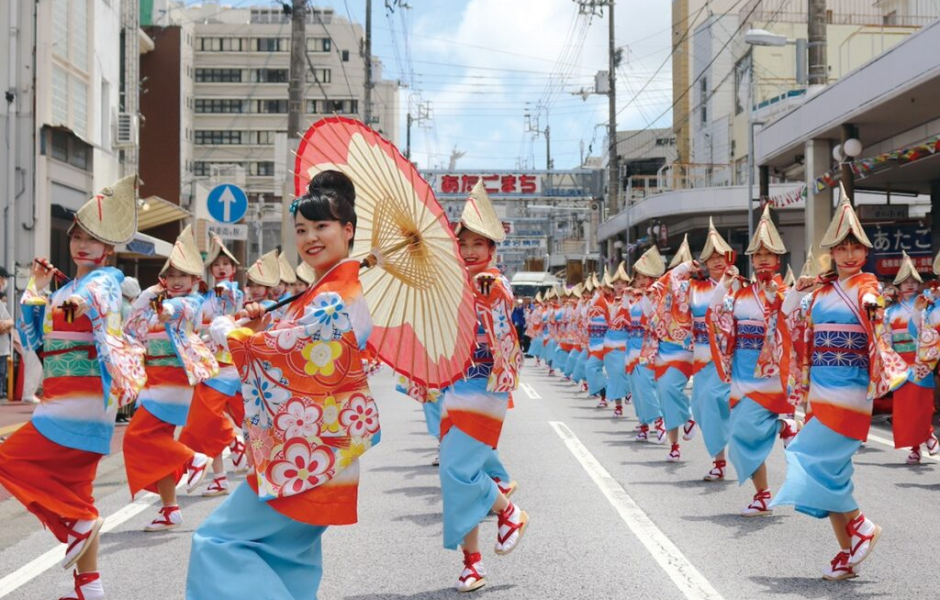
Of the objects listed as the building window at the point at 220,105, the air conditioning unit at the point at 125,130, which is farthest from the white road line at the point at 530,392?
the building window at the point at 220,105

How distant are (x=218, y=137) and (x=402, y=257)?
87946mm

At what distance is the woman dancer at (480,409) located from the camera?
652 cm

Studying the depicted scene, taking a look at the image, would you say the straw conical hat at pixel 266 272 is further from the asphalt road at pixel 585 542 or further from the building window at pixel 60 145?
the building window at pixel 60 145

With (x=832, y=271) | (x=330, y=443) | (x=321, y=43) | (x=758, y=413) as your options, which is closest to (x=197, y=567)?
(x=330, y=443)

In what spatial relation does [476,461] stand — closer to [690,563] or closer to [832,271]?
[690,563]

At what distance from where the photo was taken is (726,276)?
32.7 ft

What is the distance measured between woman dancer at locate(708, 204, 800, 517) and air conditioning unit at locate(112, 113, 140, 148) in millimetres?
22724

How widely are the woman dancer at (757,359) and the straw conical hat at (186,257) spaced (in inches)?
169

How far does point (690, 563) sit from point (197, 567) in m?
3.75

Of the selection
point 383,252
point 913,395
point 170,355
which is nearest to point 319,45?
point 913,395

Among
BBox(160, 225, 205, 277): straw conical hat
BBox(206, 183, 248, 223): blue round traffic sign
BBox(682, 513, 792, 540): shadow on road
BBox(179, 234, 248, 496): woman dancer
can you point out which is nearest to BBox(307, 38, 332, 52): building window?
BBox(206, 183, 248, 223): blue round traffic sign

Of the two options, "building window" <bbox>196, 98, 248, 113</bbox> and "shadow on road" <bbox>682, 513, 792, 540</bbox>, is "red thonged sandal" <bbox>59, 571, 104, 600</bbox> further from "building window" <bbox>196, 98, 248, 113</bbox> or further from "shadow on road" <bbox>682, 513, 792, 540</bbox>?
"building window" <bbox>196, 98, 248, 113</bbox>

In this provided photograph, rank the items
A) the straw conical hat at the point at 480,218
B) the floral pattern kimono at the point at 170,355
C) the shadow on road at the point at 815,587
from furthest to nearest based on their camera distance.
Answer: the floral pattern kimono at the point at 170,355, the straw conical hat at the point at 480,218, the shadow on road at the point at 815,587

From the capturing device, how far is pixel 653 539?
7.73m
